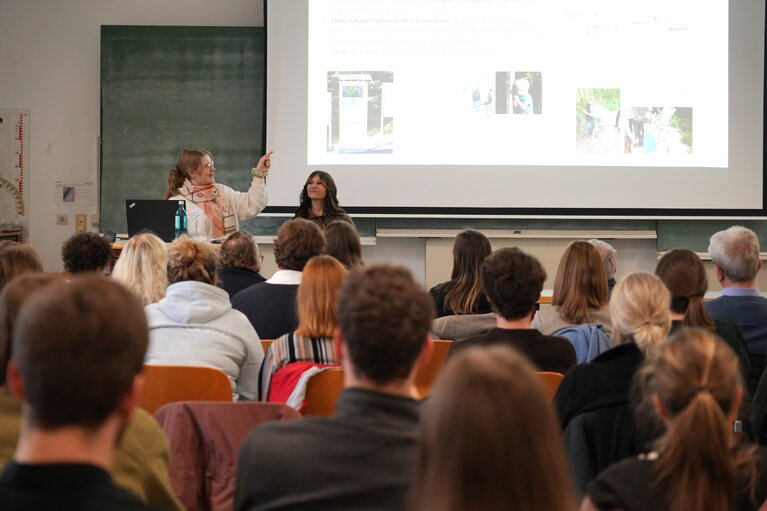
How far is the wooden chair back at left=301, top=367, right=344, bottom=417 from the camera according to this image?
258cm

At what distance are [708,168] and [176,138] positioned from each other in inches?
161

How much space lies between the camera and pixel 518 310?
284cm

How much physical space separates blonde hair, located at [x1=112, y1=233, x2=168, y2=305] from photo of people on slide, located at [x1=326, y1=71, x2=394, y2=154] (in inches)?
139

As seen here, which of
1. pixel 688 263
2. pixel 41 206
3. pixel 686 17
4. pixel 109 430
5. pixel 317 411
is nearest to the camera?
pixel 109 430

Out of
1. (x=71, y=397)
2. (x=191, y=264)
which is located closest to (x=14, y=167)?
(x=191, y=264)

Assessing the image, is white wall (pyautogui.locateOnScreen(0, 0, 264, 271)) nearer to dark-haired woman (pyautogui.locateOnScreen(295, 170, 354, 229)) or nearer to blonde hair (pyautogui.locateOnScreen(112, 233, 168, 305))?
dark-haired woman (pyautogui.locateOnScreen(295, 170, 354, 229))

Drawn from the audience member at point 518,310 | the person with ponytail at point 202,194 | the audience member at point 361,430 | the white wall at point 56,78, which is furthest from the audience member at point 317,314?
the white wall at point 56,78

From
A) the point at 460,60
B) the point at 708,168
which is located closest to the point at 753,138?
the point at 708,168

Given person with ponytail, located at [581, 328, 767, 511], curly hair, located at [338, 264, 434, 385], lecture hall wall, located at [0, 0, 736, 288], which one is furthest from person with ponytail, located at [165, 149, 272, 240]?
person with ponytail, located at [581, 328, 767, 511]

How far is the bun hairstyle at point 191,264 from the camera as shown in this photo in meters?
3.10

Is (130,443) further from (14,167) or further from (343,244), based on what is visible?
(14,167)

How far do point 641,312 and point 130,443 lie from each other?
1349 millimetres

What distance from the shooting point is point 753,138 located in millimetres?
6781

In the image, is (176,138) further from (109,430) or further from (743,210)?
(109,430)
